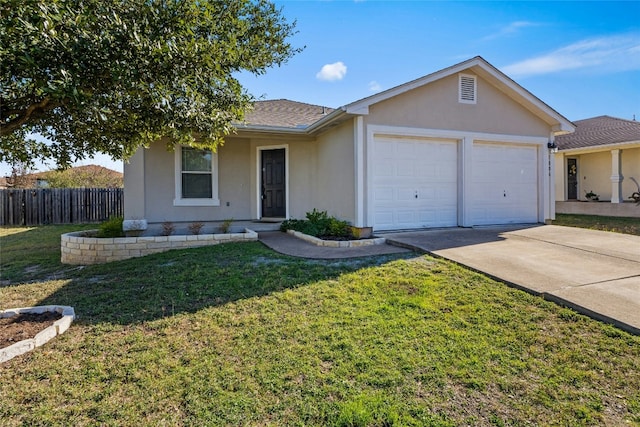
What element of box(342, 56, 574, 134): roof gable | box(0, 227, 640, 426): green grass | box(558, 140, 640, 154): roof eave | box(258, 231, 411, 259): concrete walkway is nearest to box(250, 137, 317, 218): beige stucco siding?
Answer: box(258, 231, 411, 259): concrete walkway

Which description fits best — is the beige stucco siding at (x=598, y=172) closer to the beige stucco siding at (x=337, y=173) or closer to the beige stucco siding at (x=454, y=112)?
the beige stucco siding at (x=454, y=112)

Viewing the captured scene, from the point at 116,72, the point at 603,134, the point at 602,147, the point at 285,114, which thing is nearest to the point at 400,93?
the point at 285,114

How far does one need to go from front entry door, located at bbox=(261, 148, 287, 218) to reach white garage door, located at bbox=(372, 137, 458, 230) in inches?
138

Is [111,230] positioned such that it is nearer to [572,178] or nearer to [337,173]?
[337,173]

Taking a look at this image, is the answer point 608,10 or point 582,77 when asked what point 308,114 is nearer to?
point 608,10

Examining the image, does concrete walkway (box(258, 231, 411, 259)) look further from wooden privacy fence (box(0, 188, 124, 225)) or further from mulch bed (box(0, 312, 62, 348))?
wooden privacy fence (box(0, 188, 124, 225))

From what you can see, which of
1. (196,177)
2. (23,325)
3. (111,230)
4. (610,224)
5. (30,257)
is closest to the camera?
(23,325)

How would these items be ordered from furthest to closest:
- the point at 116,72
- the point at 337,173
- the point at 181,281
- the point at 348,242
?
1. the point at 337,173
2. the point at 348,242
3. the point at 181,281
4. the point at 116,72

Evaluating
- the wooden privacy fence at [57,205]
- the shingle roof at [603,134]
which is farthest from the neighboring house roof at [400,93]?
the wooden privacy fence at [57,205]

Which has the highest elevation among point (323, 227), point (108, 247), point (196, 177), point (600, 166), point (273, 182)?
point (600, 166)

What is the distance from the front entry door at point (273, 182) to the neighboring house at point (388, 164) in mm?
31

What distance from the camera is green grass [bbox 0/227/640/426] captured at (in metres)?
2.48

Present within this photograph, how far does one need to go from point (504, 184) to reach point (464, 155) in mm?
1676

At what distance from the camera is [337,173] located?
9.18 metres
